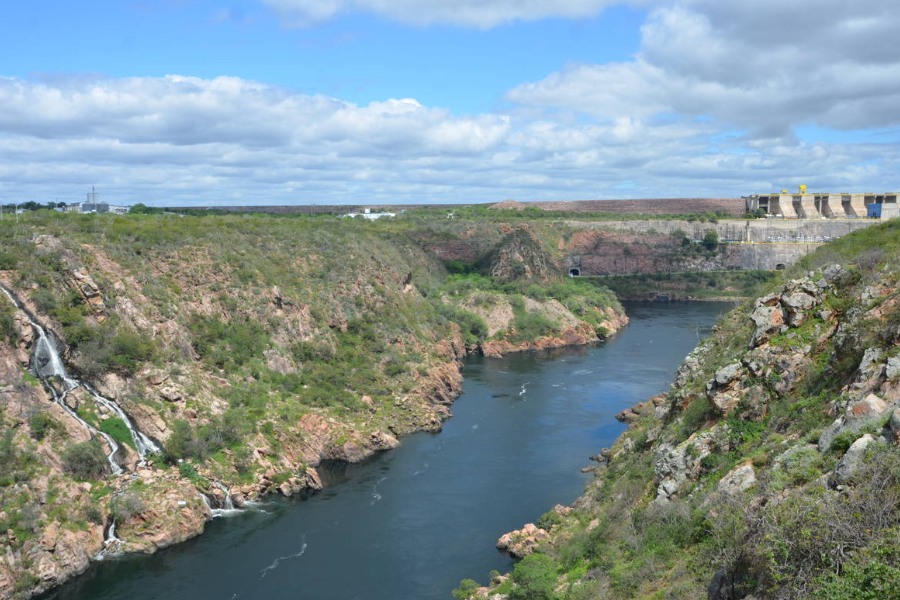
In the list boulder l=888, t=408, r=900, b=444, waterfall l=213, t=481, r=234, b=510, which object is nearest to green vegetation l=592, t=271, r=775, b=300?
waterfall l=213, t=481, r=234, b=510

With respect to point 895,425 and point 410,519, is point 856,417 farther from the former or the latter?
point 410,519

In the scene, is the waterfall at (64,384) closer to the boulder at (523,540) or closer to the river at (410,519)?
the river at (410,519)

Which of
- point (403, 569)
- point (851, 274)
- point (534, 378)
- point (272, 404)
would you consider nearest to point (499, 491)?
point (403, 569)

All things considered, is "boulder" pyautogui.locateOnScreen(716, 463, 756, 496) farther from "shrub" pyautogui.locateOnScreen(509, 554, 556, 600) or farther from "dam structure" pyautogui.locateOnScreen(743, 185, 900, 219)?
"dam structure" pyautogui.locateOnScreen(743, 185, 900, 219)

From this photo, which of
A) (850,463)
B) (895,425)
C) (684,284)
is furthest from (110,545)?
(684,284)

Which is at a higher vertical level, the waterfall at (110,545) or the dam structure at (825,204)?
the dam structure at (825,204)

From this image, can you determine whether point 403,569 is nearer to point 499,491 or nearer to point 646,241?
point 499,491

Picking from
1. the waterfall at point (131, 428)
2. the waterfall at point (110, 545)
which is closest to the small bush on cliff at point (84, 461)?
the waterfall at point (131, 428)
